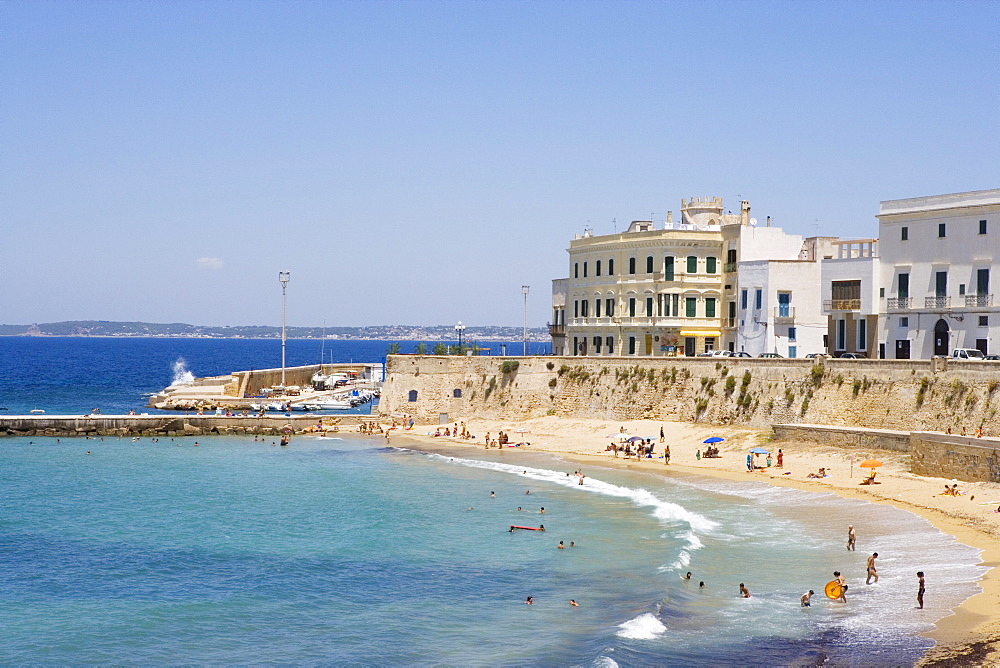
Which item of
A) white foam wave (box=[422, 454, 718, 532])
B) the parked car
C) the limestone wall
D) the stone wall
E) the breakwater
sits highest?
the parked car

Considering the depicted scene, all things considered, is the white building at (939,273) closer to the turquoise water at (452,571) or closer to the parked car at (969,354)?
the parked car at (969,354)

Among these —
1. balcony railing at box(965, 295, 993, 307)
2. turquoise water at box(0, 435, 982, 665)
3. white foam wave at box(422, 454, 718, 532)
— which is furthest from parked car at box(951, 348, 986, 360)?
white foam wave at box(422, 454, 718, 532)

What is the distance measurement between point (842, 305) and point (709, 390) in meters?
8.54

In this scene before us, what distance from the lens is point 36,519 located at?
4169cm

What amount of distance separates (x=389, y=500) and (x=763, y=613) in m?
21.5

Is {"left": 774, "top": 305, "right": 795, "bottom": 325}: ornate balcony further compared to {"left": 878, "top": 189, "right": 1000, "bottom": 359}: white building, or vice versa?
{"left": 774, "top": 305, "right": 795, "bottom": 325}: ornate balcony

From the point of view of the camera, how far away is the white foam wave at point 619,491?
3775cm

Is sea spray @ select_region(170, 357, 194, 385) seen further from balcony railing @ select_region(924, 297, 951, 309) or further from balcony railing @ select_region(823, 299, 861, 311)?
balcony railing @ select_region(924, 297, 951, 309)

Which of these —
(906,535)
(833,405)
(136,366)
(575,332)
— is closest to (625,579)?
(906,535)

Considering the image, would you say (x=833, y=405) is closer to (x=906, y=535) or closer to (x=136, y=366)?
(x=906, y=535)

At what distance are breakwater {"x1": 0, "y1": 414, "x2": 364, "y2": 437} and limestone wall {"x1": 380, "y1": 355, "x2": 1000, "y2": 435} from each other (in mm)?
6280

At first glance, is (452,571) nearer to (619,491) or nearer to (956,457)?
(619,491)

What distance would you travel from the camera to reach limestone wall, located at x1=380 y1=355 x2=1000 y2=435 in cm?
4631

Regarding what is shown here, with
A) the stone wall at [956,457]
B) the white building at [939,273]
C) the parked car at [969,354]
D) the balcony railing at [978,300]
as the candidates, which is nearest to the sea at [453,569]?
the stone wall at [956,457]
